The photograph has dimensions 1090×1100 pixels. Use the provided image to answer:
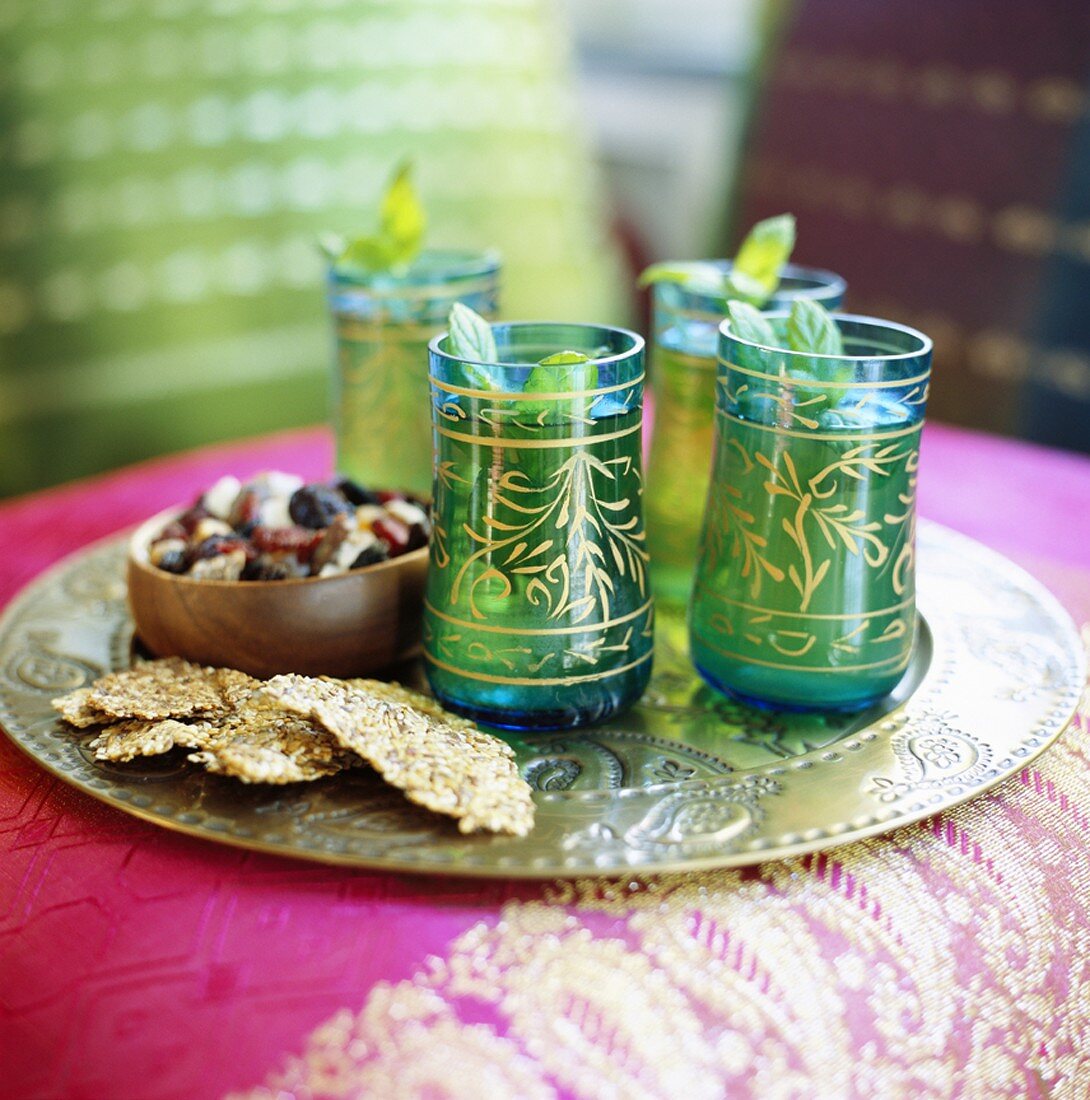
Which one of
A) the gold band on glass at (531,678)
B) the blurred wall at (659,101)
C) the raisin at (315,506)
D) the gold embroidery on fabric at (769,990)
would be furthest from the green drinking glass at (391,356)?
the blurred wall at (659,101)

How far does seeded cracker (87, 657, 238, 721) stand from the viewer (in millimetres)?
527

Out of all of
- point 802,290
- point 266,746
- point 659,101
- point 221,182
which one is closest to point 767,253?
point 802,290

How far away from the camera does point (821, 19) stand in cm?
157

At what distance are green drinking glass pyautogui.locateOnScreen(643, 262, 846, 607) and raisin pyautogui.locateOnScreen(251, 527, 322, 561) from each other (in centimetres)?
19

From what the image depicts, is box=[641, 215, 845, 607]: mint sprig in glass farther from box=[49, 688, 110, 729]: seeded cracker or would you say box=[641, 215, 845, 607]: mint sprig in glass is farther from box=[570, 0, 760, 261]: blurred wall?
box=[570, 0, 760, 261]: blurred wall

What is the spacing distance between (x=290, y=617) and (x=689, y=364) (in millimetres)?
255

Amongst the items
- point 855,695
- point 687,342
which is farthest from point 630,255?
point 855,695

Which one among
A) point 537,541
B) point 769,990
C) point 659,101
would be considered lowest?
point 769,990

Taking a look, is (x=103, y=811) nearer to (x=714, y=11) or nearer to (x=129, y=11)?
(x=129, y=11)

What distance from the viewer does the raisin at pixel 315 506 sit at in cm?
61

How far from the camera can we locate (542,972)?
1.38ft

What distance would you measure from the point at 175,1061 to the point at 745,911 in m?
0.20

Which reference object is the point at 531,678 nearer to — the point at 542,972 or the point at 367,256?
the point at 542,972

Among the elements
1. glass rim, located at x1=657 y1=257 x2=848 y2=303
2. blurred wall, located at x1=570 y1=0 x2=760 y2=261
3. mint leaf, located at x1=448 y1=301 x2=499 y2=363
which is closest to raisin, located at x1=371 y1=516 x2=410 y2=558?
mint leaf, located at x1=448 y1=301 x2=499 y2=363
